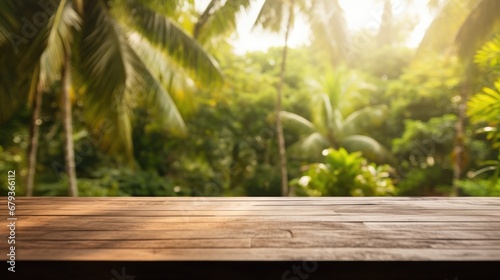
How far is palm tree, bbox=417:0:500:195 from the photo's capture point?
639 cm

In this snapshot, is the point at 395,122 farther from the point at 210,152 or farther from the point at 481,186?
the point at 210,152

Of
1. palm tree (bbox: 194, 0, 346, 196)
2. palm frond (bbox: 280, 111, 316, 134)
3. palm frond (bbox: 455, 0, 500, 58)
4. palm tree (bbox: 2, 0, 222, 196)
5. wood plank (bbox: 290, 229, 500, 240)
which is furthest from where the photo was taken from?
palm frond (bbox: 280, 111, 316, 134)

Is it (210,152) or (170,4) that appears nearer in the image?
(170,4)

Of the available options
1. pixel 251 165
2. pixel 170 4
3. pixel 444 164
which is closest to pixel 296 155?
pixel 251 165

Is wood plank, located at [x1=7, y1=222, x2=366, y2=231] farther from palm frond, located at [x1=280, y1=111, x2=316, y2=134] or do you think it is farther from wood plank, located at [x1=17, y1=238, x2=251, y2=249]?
palm frond, located at [x1=280, y1=111, x2=316, y2=134]

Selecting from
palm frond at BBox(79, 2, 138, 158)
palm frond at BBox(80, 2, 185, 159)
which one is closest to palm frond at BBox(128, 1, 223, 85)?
palm frond at BBox(80, 2, 185, 159)

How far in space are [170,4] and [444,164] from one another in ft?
32.8

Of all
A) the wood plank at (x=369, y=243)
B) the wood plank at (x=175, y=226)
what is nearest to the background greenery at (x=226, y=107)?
the wood plank at (x=369, y=243)

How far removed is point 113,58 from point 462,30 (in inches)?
270

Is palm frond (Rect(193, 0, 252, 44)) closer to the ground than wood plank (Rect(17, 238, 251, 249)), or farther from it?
farther from it

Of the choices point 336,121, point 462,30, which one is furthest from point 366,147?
point 462,30

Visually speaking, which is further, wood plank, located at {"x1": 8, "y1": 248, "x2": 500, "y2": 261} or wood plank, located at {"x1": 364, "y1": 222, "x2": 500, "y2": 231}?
wood plank, located at {"x1": 364, "y1": 222, "x2": 500, "y2": 231}

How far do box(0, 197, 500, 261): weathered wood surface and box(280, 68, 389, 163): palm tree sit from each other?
29.3 ft
